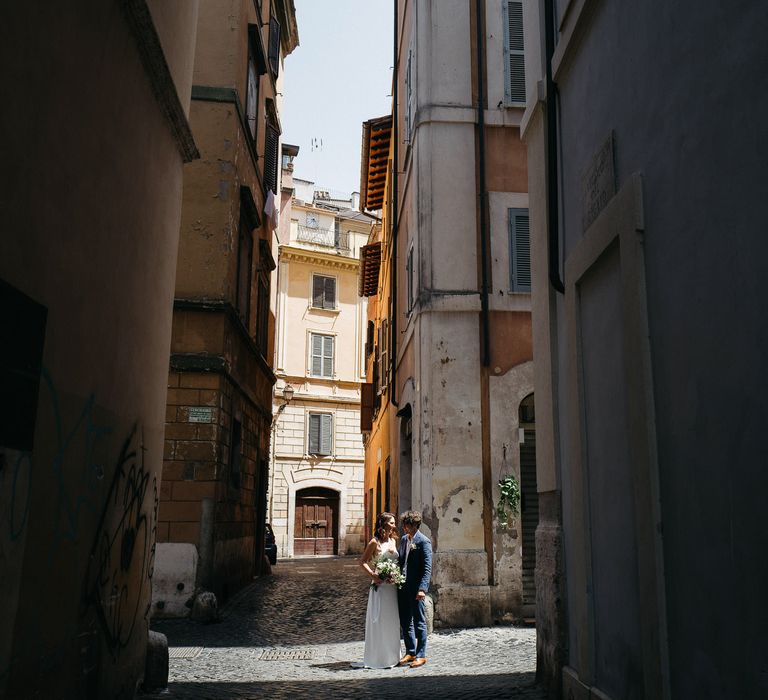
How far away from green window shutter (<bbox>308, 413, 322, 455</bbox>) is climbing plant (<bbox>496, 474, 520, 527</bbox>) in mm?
22114

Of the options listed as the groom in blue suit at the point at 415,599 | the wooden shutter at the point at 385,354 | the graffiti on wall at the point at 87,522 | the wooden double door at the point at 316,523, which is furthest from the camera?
the wooden double door at the point at 316,523

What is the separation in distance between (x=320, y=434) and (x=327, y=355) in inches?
136

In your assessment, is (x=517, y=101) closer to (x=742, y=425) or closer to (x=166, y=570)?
(x=166, y=570)

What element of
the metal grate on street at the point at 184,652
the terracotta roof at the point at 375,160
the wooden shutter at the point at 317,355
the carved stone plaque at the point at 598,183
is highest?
the terracotta roof at the point at 375,160

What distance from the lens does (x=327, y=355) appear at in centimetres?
3419

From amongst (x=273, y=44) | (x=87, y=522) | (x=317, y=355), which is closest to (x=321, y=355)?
(x=317, y=355)

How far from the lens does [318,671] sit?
7.57 metres

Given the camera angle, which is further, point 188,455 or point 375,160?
point 375,160

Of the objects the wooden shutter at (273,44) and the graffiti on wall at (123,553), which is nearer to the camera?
the graffiti on wall at (123,553)

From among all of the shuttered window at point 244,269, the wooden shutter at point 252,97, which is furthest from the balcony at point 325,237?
the shuttered window at point 244,269

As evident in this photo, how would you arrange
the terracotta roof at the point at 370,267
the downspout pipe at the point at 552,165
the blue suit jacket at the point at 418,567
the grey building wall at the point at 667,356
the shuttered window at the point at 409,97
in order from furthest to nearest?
the terracotta roof at the point at 370,267
the shuttered window at the point at 409,97
the blue suit jacket at the point at 418,567
the downspout pipe at the point at 552,165
the grey building wall at the point at 667,356

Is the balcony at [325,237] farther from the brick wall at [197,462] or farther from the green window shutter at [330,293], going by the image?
the brick wall at [197,462]

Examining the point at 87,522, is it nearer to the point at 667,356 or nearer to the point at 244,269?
the point at 667,356

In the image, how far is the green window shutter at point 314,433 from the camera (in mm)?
32406
